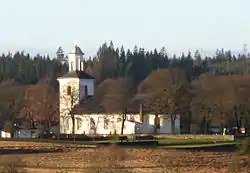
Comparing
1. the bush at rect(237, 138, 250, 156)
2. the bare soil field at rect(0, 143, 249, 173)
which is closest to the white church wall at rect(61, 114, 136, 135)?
the bare soil field at rect(0, 143, 249, 173)

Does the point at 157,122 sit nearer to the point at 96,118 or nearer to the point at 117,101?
the point at 117,101

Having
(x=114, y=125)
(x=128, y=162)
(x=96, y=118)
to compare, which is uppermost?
(x=96, y=118)

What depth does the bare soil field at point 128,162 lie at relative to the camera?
3072cm

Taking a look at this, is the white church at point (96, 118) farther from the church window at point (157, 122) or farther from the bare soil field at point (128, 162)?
the bare soil field at point (128, 162)

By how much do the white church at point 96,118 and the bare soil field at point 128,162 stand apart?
33814 millimetres

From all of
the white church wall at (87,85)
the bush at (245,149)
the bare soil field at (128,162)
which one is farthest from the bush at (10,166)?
the white church wall at (87,85)

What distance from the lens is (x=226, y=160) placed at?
132 feet

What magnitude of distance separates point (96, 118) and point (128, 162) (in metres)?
44.1

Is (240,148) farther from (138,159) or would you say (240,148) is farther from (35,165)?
(35,165)

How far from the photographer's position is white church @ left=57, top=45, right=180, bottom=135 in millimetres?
79312

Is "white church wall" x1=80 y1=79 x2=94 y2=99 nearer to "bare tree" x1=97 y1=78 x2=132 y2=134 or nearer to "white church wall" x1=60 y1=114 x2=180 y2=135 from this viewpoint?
"bare tree" x1=97 y1=78 x2=132 y2=134

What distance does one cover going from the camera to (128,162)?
36.9 m

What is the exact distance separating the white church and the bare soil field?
33.8 metres

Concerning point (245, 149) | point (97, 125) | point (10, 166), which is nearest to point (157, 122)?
point (97, 125)
